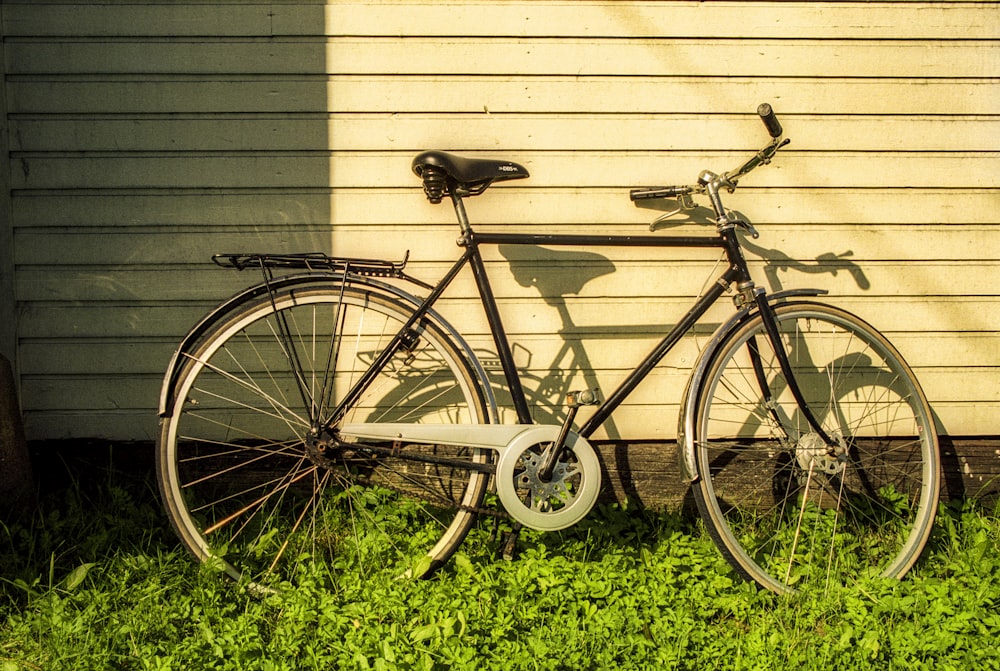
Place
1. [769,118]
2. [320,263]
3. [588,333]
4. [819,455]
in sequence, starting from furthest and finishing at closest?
[588,333] → [819,455] → [320,263] → [769,118]

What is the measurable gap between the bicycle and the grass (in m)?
0.14

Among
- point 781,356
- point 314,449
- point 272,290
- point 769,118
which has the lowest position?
point 314,449

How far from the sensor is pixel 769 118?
2.80 metres

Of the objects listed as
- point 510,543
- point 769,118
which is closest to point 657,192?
point 769,118

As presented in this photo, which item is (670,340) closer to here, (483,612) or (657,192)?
(657,192)

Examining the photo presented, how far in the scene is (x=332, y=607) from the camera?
2654 millimetres

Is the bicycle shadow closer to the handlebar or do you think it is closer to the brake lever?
the brake lever

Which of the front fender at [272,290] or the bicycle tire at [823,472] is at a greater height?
the front fender at [272,290]

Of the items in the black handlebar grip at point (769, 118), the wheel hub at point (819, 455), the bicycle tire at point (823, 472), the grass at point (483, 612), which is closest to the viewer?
the grass at point (483, 612)

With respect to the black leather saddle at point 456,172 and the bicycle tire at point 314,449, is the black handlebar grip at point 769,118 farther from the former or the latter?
the bicycle tire at point 314,449

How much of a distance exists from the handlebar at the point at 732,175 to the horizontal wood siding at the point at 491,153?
0.28m

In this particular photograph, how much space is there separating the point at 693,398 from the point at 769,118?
99 cm

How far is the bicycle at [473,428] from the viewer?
2.88 metres

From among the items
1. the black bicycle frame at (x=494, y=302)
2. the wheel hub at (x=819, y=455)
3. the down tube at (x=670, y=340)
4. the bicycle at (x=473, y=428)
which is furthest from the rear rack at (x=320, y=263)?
the wheel hub at (x=819, y=455)
